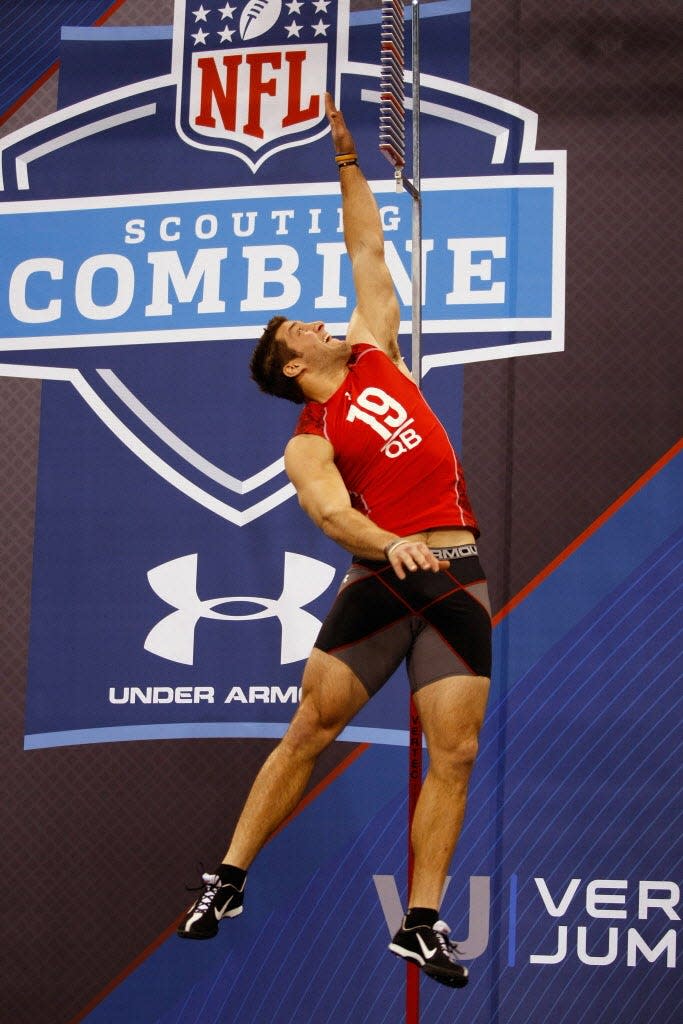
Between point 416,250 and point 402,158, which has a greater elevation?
point 402,158

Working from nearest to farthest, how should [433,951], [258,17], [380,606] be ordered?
[433,951] → [380,606] → [258,17]

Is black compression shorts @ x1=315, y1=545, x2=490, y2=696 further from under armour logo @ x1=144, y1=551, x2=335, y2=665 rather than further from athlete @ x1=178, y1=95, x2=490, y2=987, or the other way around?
under armour logo @ x1=144, y1=551, x2=335, y2=665

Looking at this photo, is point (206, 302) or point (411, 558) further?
point (206, 302)

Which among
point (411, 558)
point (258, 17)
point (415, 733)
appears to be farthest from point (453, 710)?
point (258, 17)

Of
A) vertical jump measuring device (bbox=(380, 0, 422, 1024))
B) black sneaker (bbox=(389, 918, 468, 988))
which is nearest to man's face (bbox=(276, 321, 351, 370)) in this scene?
vertical jump measuring device (bbox=(380, 0, 422, 1024))

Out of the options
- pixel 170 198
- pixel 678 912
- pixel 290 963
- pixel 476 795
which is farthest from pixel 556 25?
pixel 290 963

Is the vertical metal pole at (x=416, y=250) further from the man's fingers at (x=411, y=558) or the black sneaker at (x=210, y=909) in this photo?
the black sneaker at (x=210, y=909)

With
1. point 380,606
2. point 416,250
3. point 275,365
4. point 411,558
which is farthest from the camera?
point 275,365

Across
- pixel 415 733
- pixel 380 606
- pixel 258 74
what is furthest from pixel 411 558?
pixel 258 74

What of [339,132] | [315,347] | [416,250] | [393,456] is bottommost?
[393,456]

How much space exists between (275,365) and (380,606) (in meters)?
0.76

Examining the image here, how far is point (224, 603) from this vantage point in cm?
459

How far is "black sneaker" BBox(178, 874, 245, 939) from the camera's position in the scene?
10.2 ft

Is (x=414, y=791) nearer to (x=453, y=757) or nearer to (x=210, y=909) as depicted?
(x=453, y=757)
